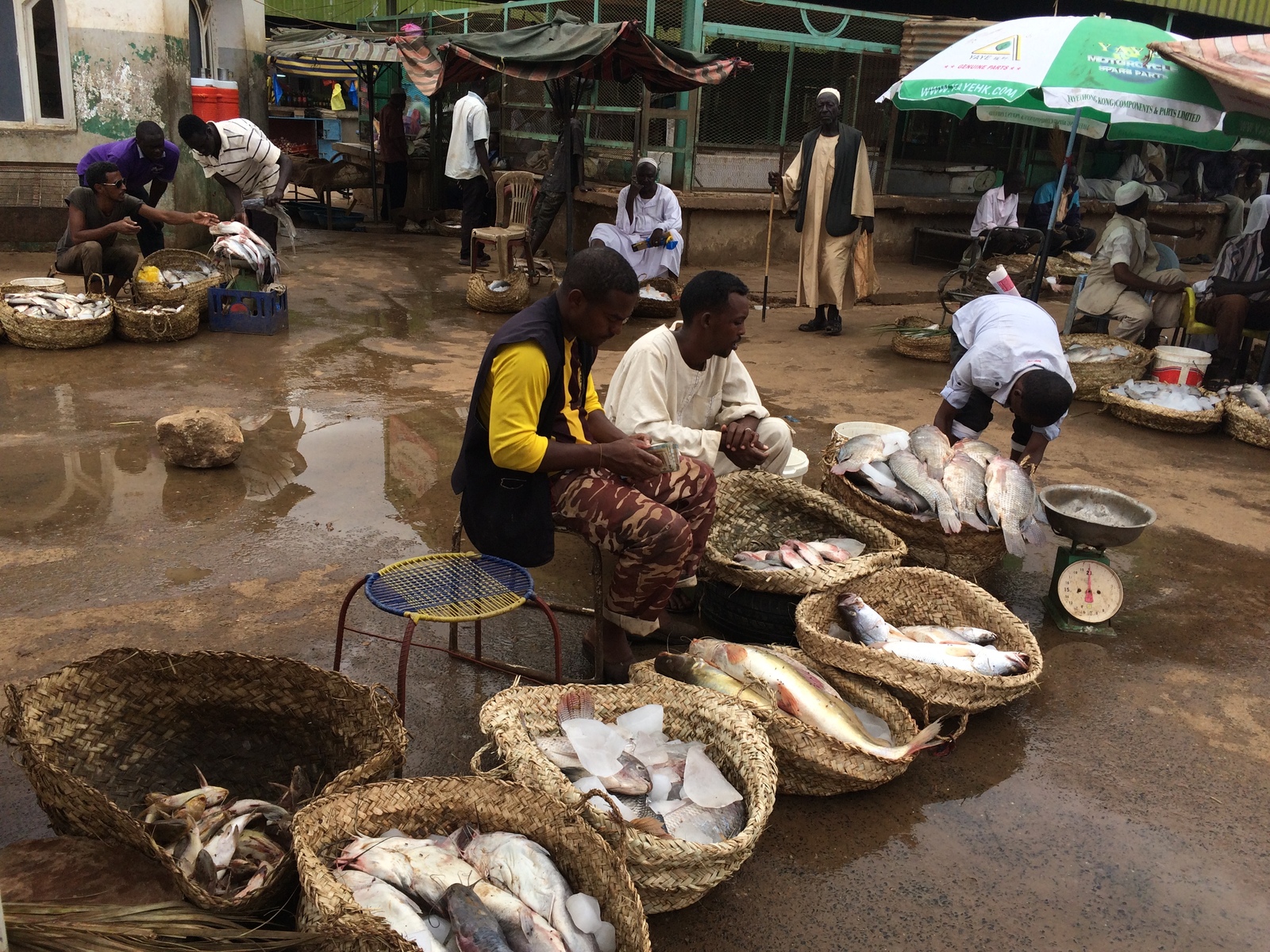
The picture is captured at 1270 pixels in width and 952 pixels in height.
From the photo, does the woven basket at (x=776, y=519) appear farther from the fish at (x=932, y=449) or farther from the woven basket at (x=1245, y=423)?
the woven basket at (x=1245, y=423)

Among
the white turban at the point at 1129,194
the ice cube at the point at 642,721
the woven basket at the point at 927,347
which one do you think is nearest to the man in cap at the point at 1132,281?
the white turban at the point at 1129,194

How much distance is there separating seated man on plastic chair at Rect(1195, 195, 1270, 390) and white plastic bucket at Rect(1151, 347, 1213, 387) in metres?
0.43

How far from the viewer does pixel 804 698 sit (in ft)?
10.2

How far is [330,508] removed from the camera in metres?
4.88

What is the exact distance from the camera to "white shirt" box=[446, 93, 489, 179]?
12.2m

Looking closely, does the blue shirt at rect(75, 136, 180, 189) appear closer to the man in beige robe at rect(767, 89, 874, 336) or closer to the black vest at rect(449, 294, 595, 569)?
the man in beige robe at rect(767, 89, 874, 336)

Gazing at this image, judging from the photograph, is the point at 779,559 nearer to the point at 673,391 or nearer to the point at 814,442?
the point at 673,391

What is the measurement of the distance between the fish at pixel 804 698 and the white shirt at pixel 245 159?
7.18 metres

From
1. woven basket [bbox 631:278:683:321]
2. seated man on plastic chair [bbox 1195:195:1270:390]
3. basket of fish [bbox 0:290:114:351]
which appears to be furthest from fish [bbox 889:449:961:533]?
basket of fish [bbox 0:290:114:351]

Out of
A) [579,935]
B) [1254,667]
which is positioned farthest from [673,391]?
[1254,667]

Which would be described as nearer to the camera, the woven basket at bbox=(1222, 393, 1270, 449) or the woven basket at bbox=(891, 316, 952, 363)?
the woven basket at bbox=(1222, 393, 1270, 449)

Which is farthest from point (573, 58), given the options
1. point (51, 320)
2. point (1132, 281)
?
point (1132, 281)

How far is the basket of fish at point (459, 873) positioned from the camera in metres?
2.05

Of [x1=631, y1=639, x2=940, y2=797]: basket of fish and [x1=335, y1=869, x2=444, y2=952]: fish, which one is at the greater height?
[x1=335, y1=869, x2=444, y2=952]: fish
